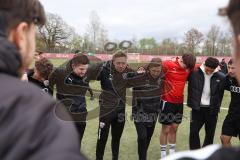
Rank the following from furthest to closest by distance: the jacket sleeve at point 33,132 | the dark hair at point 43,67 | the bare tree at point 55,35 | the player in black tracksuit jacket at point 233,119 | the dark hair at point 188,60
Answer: the bare tree at point 55,35, the dark hair at point 188,60, the player in black tracksuit jacket at point 233,119, the dark hair at point 43,67, the jacket sleeve at point 33,132

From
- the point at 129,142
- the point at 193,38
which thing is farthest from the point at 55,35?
the point at 129,142

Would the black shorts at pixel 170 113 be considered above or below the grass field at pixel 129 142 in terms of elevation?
above

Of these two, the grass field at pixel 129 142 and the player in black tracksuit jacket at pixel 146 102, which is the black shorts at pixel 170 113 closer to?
the player in black tracksuit jacket at pixel 146 102

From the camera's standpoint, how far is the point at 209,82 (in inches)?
265

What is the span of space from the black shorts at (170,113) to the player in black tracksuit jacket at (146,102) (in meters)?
0.14

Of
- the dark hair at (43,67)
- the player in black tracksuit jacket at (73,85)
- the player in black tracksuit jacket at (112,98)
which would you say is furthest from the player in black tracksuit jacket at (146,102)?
the dark hair at (43,67)

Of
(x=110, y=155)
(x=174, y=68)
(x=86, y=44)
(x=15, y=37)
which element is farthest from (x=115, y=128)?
(x=86, y=44)

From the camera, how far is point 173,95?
6.85 metres

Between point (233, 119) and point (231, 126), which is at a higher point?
point (233, 119)

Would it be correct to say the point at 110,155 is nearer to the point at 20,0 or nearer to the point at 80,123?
the point at 80,123

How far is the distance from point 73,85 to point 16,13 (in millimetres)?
4957

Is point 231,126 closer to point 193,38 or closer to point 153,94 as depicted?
point 153,94

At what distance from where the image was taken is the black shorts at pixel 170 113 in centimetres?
685

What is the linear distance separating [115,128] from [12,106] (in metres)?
5.75
